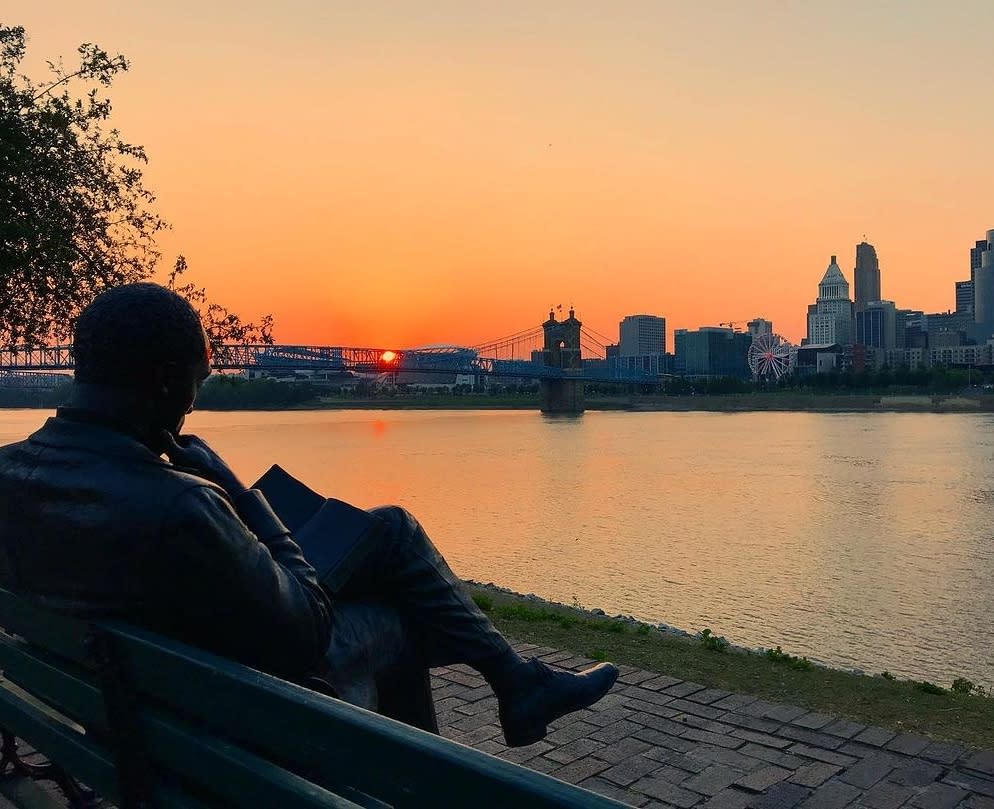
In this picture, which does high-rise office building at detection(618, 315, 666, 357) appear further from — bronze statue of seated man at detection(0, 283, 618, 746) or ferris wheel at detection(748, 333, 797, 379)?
bronze statue of seated man at detection(0, 283, 618, 746)

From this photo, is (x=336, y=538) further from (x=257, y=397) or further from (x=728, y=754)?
(x=257, y=397)

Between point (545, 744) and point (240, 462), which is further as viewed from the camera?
point (240, 462)

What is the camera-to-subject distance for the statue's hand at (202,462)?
5.25 ft

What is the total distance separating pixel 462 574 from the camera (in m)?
11.3

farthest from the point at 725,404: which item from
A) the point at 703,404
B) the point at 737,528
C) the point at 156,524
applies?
the point at 156,524

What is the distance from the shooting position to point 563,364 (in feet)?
270

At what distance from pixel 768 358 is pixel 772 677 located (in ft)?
421

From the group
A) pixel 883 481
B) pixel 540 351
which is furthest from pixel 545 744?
pixel 540 351

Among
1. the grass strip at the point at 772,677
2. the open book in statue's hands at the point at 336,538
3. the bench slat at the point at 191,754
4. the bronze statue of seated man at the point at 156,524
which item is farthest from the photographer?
the grass strip at the point at 772,677

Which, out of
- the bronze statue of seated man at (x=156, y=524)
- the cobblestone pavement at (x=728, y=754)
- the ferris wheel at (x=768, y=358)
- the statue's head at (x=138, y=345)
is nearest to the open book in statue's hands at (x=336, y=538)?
the bronze statue of seated man at (x=156, y=524)

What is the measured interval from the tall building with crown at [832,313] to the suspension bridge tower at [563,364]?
345 feet

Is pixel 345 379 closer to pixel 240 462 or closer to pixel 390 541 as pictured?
pixel 240 462

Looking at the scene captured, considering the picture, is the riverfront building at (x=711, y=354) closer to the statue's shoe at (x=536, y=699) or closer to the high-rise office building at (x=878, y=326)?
the high-rise office building at (x=878, y=326)

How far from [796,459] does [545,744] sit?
28.5 metres
